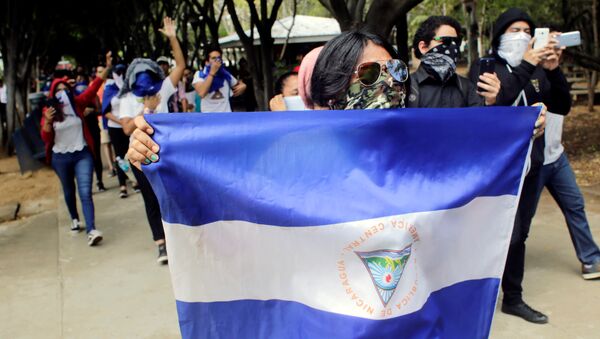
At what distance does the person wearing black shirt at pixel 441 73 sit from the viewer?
3.30 metres

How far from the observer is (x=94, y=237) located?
6.20 metres

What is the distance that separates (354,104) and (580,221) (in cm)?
292

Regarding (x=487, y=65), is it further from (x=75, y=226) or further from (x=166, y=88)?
(x=75, y=226)

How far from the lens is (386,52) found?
2111 mm

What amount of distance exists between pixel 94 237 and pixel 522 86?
14.7 ft

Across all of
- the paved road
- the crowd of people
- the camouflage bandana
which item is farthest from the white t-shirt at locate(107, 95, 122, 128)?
the camouflage bandana

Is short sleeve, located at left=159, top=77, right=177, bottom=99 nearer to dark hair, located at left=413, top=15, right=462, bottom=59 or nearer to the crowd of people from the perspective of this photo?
the crowd of people

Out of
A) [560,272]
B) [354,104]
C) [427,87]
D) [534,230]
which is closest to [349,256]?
[354,104]

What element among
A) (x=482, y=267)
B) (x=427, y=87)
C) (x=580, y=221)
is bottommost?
(x=580, y=221)

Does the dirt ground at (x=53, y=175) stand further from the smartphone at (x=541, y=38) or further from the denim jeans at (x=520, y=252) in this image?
the smartphone at (x=541, y=38)

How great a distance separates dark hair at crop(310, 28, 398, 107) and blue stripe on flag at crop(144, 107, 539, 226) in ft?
0.47

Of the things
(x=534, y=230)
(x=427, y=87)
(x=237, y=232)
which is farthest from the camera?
(x=534, y=230)

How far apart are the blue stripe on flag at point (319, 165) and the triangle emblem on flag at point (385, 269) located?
0.12 meters

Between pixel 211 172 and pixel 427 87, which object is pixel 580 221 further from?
pixel 211 172
